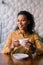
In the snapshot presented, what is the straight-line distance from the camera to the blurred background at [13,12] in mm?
3004

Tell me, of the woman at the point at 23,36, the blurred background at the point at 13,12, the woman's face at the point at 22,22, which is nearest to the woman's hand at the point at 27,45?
the woman at the point at 23,36

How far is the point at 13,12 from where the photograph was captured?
3043 millimetres

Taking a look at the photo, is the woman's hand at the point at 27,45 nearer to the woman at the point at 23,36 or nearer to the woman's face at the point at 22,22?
the woman at the point at 23,36

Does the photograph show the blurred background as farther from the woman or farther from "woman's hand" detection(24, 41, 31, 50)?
"woman's hand" detection(24, 41, 31, 50)

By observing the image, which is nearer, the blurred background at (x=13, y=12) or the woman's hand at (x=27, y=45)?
the woman's hand at (x=27, y=45)

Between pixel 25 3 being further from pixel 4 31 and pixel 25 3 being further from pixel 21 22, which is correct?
pixel 21 22

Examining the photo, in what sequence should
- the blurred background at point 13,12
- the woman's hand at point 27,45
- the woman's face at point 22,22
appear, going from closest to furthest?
the woman's hand at point 27,45
the woman's face at point 22,22
the blurred background at point 13,12

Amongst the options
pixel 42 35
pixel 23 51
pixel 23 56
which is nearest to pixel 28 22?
pixel 23 51

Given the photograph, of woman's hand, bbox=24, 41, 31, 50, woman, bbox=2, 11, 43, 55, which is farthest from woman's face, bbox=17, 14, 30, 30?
woman's hand, bbox=24, 41, 31, 50

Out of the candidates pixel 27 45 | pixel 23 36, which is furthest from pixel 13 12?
pixel 27 45

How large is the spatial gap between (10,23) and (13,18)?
0.34ft

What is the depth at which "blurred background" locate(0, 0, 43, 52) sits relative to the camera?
3.00 m

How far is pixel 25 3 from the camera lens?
3.02m

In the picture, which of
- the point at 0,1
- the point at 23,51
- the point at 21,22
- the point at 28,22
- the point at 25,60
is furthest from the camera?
the point at 0,1
